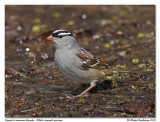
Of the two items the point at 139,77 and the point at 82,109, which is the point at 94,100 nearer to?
the point at 82,109

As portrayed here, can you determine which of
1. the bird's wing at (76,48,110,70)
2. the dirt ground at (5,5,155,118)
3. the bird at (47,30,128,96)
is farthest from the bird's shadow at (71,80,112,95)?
the bird's wing at (76,48,110,70)

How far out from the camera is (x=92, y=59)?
23.2 ft

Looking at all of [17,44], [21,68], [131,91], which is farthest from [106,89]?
[17,44]

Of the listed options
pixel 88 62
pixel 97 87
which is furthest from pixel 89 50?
pixel 88 62

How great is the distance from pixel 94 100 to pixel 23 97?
5.09ft

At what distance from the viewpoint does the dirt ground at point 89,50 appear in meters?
6.27

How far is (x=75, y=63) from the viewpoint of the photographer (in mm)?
6699

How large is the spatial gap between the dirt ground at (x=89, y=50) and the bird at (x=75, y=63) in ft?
1.27

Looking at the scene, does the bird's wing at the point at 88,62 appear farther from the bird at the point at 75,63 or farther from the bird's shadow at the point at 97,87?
the bird's shadow at the point at 97,87

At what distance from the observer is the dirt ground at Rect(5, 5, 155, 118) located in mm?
6273

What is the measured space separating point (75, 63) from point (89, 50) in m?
3.39

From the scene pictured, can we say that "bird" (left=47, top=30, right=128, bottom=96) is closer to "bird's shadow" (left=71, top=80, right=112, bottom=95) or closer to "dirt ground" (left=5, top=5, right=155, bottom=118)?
"bird's shadow" (left=71, top=80, right=112, bottom=95)

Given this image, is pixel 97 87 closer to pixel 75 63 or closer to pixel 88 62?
pixel 88 62

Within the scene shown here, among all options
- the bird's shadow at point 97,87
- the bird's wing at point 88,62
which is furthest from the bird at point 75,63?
the bird's shadow at point 97,87
